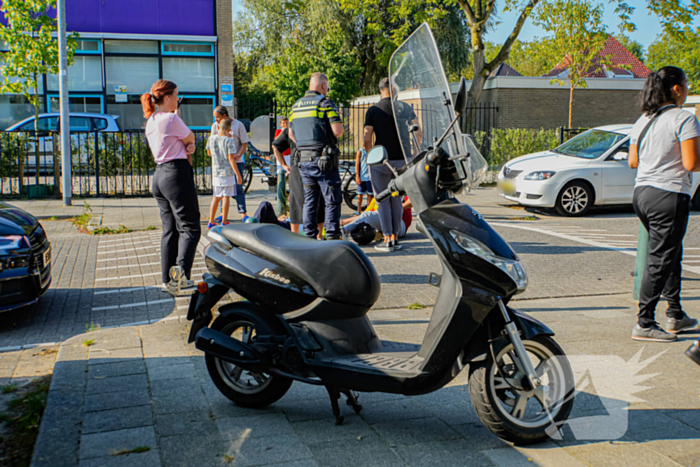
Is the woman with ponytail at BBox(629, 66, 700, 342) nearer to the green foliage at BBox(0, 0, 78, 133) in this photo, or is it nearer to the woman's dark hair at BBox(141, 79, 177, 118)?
the woman's dark hair at BBox(141, 79, 177, 118)

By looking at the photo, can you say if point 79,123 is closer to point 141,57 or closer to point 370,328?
point 141,57

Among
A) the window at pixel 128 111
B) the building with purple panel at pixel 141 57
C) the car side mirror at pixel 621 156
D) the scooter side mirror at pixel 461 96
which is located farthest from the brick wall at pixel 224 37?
the scooter side mirror at pixel 461 96

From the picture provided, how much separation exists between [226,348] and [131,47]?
79.8 ft

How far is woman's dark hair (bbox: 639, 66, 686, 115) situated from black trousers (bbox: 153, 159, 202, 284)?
12.7 feet

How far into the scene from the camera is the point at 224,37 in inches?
989

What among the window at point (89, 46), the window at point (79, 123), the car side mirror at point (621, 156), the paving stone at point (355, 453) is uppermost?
the window at point (89, 46)

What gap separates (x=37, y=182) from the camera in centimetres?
1373

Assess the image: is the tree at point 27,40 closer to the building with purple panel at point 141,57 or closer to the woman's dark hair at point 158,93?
the woman's dark hair at point 158,93

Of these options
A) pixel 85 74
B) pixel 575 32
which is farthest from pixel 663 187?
pixel 85 74

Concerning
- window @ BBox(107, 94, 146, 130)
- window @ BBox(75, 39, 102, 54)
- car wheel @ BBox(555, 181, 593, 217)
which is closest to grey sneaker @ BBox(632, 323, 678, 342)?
car wheel @ BBox(555, 181, 593, 217)

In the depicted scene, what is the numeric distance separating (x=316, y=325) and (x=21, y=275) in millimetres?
3302

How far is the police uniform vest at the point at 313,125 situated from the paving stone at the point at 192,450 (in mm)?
4154

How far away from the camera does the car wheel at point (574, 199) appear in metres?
12.0

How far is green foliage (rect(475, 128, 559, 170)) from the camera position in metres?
18.2
